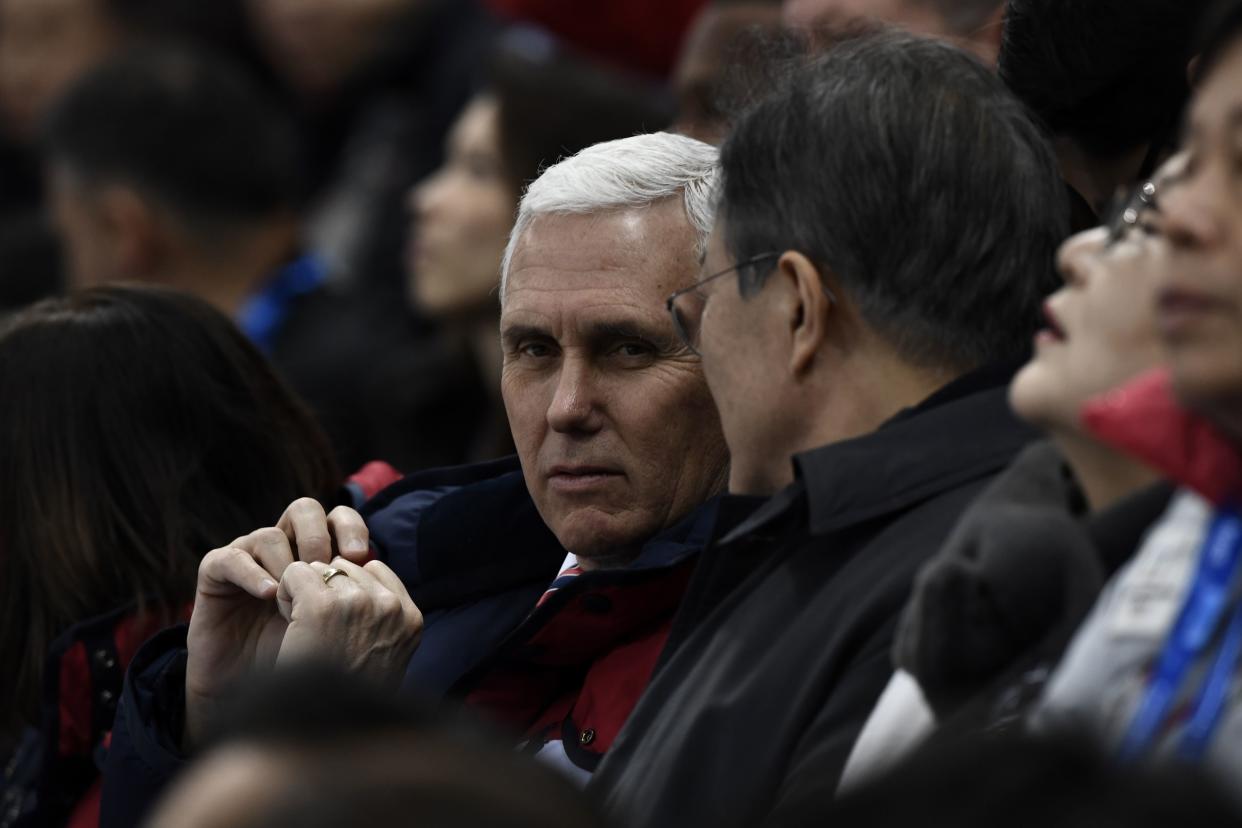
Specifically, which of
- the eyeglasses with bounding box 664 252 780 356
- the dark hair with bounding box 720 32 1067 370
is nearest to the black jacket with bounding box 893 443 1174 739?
the dark hair with bounding box 720 32 1067 370

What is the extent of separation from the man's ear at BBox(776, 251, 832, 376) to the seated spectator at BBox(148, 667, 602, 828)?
1.09 meters

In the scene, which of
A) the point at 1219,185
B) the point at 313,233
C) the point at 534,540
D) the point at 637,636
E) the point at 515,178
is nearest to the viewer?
the point at 1219,185

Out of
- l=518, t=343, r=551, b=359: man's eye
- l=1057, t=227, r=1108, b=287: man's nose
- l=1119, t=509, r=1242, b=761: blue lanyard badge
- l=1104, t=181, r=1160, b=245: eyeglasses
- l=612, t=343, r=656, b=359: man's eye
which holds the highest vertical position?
l=1104, t=181, r=1160, b=245: eyeglasses

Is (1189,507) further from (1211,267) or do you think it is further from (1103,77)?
(1103,77)

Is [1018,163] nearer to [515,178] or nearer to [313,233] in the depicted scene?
[515,178]

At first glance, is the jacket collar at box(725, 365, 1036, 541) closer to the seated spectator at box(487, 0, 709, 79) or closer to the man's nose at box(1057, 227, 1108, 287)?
the man's nose at box(1057, 227, 1108, 287)

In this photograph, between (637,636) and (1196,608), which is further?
(637,636)

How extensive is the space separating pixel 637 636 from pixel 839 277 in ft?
2.58

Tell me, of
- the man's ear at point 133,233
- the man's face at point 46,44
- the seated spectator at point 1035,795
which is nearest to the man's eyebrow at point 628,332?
the seated spectator at point 1035,795

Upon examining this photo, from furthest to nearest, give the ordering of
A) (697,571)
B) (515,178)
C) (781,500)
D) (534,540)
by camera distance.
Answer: (515,178) → (534,540) → (697,571) → (781,500)

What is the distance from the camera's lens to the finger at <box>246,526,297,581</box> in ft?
10.4

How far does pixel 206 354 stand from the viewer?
3652mm

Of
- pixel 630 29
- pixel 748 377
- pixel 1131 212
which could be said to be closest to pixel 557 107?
pixel 630 29

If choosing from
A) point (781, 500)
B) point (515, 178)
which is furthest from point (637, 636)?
point (515, 178)
